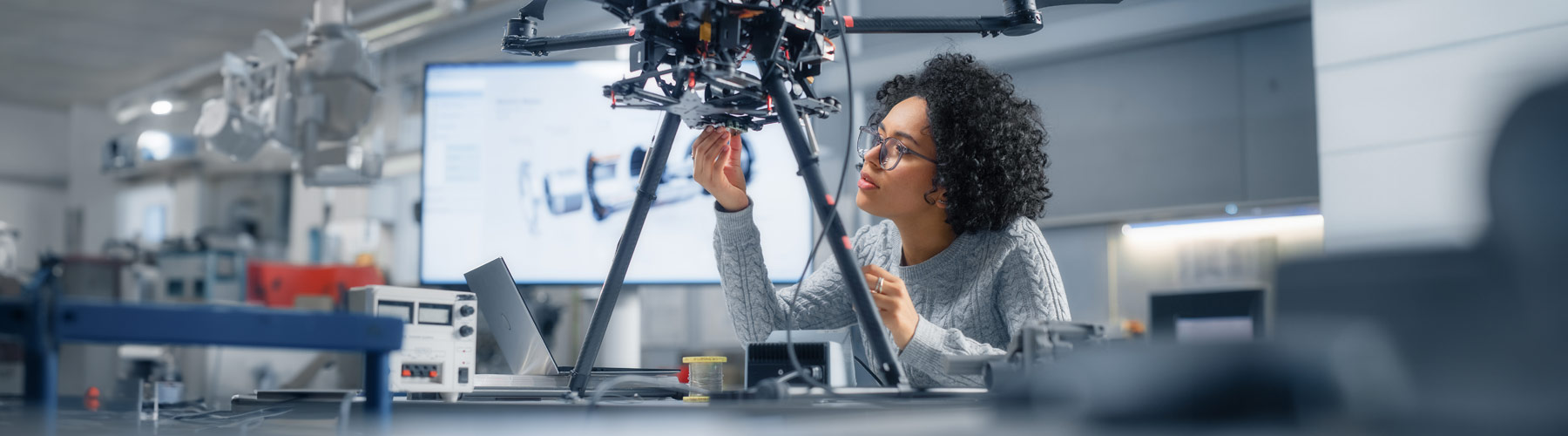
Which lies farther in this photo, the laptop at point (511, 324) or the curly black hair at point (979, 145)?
the curly black hair at point (979, 145)

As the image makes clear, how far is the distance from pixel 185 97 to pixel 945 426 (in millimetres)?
7933

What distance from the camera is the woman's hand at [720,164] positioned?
108 cm

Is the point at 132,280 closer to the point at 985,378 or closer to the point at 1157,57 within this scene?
the point at 1157,57

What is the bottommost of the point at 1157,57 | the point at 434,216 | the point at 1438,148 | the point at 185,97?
the point at 434,216

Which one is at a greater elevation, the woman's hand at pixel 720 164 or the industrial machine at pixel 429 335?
the woman's hand at pixel 720 164

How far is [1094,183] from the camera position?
3367mm

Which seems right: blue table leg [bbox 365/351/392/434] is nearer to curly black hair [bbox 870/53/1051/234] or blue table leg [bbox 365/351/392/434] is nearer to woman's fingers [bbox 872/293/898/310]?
woman's fingers [bbox 872/293/898/310]

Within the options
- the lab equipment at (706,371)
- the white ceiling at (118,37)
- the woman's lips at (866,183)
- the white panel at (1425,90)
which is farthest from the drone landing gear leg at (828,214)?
the white ceiling at (118,37)

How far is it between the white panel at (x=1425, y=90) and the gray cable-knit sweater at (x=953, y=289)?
146 cm

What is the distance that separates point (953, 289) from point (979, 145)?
0.73 ft

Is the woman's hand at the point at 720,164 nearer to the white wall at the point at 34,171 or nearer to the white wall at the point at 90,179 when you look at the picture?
the white wall at the point at 90,179

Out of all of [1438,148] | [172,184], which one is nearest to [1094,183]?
[1438,148]

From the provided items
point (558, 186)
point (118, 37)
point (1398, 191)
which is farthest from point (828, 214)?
point (118, 37)

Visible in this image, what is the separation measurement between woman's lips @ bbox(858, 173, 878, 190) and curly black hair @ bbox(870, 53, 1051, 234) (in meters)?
0.09
